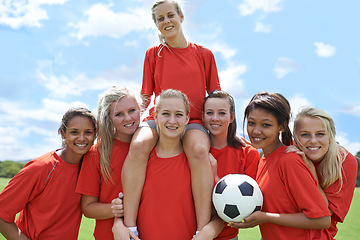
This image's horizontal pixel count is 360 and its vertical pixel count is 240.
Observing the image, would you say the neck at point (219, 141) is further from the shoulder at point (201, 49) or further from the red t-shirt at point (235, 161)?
the shoulder at point (201, 49)

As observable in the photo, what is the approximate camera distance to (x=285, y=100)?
3654mm

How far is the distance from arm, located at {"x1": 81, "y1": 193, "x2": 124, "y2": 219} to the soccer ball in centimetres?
108

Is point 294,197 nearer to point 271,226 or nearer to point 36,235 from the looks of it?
point 271,226

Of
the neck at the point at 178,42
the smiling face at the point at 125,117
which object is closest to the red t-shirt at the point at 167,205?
the smiling face at the point at 125,117

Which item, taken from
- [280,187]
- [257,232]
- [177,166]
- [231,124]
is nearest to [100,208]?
[177,166]

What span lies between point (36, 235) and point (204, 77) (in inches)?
116

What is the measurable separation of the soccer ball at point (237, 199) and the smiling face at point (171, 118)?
30.5 inches

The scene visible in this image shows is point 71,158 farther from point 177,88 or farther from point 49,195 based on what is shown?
point 177,88

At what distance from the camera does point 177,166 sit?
3439mm

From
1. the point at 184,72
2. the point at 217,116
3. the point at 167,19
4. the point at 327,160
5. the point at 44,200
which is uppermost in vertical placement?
the point at 167,19

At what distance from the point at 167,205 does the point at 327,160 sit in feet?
6.26

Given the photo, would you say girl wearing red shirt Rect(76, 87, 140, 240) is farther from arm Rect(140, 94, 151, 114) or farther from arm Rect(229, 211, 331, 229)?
arm Rect(229, 211, 331, 229)

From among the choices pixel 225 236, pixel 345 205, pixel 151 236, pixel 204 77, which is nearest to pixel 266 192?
pixel 225 236

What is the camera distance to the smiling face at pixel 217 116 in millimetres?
3807
